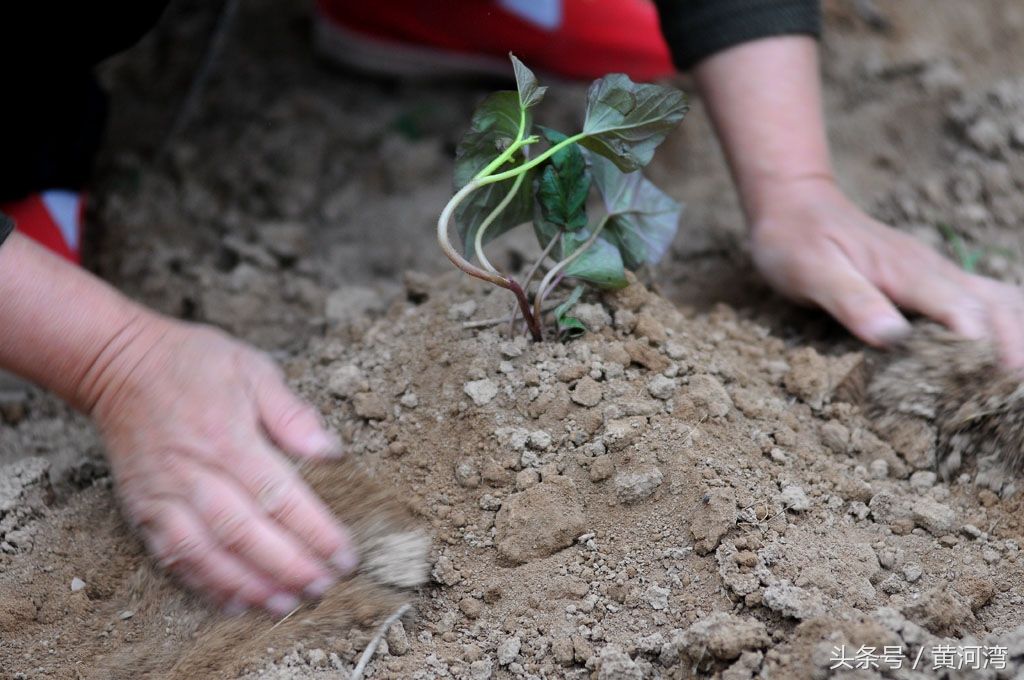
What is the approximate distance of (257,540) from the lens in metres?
1.20

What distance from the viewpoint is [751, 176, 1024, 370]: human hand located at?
4.96 ft

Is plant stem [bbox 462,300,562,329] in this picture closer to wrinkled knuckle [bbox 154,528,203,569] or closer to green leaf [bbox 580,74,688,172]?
green leaf [bbox 580,74,688,172]

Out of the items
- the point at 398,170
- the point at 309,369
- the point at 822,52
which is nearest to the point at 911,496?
the point at 309,369

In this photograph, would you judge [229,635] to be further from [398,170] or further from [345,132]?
[345,132]

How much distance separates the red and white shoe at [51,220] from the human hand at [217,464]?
2.16 ft

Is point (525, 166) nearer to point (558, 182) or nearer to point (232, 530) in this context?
point (558, 182)

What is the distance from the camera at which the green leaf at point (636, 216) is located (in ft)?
A: 4.75

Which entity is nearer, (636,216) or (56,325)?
(56,325)

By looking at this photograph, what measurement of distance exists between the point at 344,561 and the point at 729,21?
3.96 feet

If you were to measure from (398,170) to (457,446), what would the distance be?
1.06m

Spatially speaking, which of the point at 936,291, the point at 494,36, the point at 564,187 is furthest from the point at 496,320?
the point at 494,36

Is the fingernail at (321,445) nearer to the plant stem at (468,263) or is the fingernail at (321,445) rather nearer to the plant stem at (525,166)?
Answer: the plant stem at (468,263)

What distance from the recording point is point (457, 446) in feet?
4.33

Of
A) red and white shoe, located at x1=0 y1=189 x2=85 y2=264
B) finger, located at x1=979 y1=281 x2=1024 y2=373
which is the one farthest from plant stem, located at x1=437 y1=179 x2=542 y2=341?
red and white shoe, located at x1=0 y1=189 x2=85 y2=264
